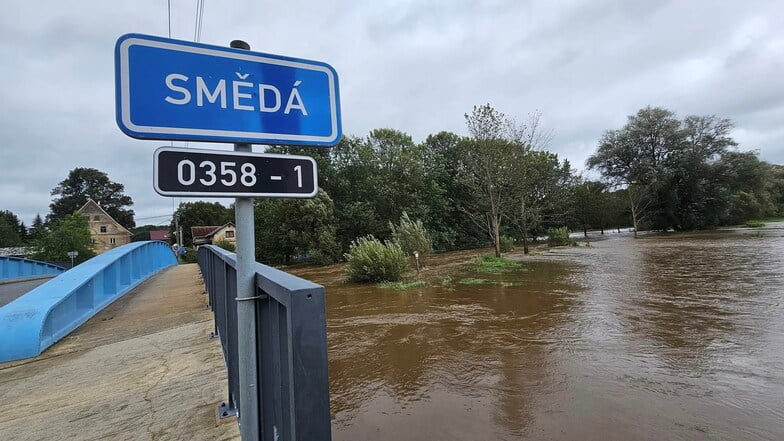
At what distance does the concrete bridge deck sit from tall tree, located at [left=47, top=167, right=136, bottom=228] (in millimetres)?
67953

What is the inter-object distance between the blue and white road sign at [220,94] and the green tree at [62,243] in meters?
31.8

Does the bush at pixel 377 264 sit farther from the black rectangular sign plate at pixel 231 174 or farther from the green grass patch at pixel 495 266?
the black rectangular sign plate at pixel 231 174

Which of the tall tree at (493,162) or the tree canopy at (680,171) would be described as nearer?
the tall tree at (493,162)

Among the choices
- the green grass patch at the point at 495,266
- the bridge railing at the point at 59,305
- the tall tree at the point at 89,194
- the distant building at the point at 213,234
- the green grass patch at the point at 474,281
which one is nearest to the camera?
the bridge railing at the point at 59,305

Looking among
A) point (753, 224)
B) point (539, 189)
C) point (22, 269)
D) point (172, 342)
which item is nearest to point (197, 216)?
point (22, 269)

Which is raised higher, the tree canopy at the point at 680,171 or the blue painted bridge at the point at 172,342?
the tree canopy at the point at 680,171

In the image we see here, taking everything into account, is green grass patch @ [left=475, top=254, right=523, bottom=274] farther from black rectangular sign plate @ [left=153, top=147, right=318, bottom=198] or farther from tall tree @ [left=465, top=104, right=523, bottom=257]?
black rectangular sign plate @ [left=153, top=147, right=318, bottom=198]

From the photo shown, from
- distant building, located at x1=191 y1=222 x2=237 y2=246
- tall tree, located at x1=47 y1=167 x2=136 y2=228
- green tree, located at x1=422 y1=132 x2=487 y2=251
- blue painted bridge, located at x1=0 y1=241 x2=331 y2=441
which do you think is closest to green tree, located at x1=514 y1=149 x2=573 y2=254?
green tree, located at x1=422 y1=132 x2=487 y2=251

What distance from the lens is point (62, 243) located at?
83.8ft

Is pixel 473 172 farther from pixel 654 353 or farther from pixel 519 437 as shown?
pixel 519 437

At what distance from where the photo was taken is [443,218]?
84.5 feet

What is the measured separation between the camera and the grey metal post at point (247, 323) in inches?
54.9

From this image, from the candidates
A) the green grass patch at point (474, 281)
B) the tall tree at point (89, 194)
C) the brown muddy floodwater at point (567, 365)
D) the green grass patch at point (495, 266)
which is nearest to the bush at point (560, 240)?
the green grass patch at point (495, 266)

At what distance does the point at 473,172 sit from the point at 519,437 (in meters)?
13.9
